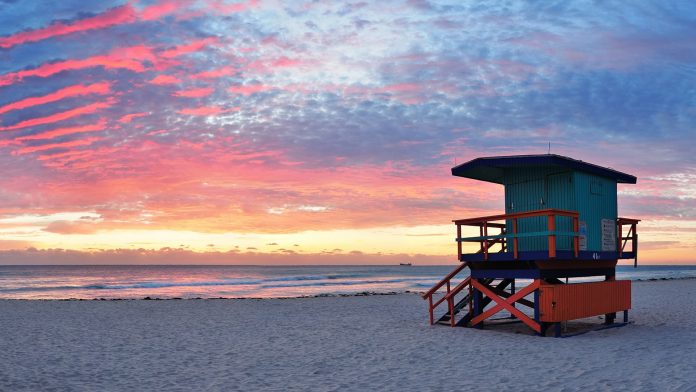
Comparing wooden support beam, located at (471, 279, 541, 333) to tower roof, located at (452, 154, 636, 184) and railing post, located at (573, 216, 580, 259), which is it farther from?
tower roof, located at (452, 154, 636, 184)

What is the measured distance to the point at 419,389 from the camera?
29.9ft

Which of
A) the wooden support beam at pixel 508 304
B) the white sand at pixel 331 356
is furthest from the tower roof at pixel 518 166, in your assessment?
the white sand at pixel 331 356

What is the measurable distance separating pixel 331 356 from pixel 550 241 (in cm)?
613

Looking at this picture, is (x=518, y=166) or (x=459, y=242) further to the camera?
(x=459, y=242)

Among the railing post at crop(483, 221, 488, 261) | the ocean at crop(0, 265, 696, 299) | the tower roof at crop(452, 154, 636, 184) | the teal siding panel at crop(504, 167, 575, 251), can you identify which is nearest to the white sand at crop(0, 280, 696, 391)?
the railing post at crop(483, 221, 488, 261)

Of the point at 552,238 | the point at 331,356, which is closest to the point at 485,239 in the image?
the point at 552,238

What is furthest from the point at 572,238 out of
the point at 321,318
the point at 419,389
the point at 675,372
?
the point at 321,318

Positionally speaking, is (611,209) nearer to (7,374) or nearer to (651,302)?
(651,302)

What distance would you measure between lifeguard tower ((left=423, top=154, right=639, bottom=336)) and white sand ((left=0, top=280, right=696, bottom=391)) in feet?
2.77

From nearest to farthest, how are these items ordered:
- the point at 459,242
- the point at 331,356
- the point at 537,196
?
the point at 331,356 < the point at 537,196 < the point at 459,242

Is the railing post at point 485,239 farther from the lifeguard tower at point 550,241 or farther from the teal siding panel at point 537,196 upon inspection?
the teal siding panel at point 537,196

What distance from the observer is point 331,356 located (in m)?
12.5

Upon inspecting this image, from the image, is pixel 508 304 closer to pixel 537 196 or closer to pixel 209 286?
pixel 537 196

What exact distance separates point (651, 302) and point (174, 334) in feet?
74.1
